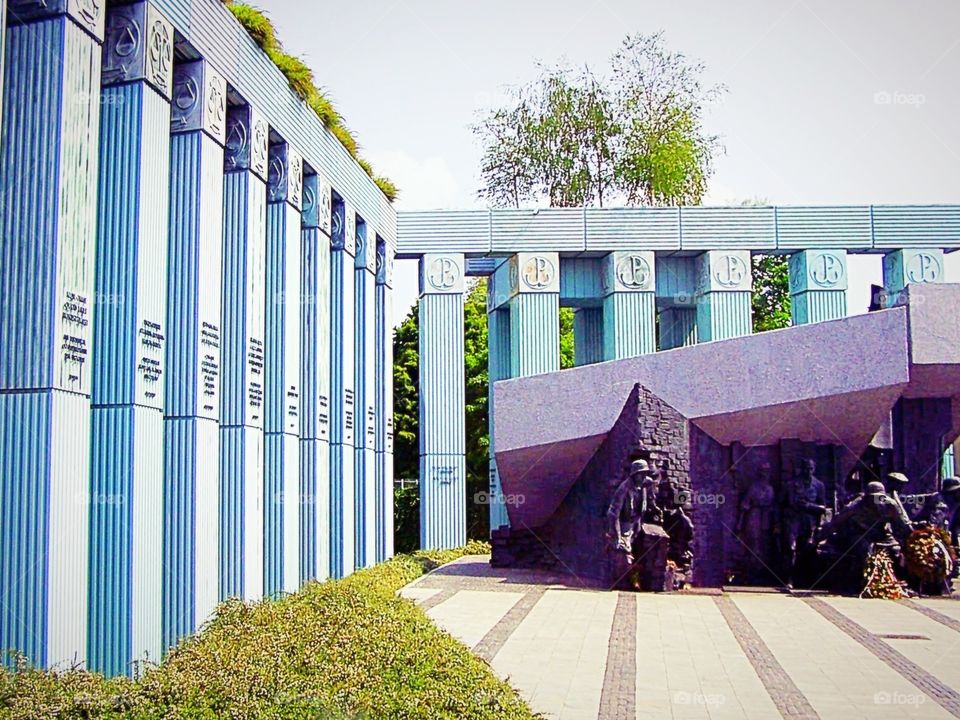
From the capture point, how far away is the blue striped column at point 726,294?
22.0 meters

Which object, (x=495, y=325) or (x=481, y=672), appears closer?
(x=481, y=672)

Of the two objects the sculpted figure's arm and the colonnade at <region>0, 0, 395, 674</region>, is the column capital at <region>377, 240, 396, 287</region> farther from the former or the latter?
the sculpted figure's arm

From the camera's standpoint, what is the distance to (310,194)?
16422 millimetres

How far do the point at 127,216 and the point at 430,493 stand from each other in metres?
12.3

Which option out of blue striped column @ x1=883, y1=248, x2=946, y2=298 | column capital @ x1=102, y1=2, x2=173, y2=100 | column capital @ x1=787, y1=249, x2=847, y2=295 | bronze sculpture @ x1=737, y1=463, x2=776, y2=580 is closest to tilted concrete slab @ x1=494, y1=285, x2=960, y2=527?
bronze sculpture @ x1=737, y1=463, x2=776, y2=580

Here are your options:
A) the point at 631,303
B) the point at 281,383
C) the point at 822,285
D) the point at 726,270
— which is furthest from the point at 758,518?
the point at 822,285

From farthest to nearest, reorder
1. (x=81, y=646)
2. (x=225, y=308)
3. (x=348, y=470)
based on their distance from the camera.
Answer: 1. (x=348, y=470)
2. (x=225, y=308)
3. (x=81, y=646)

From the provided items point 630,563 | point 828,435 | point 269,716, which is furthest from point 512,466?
point 269,716

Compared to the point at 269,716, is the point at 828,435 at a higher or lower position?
higher

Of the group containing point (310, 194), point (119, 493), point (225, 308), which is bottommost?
point (119, 493)

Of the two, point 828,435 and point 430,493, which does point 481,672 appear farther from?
point 430,493

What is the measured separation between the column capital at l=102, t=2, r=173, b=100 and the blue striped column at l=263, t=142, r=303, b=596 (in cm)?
422

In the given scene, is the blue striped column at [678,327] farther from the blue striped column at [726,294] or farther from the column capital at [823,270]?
the column capital at [823,270]

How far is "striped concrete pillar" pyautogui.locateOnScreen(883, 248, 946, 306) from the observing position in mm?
22047
